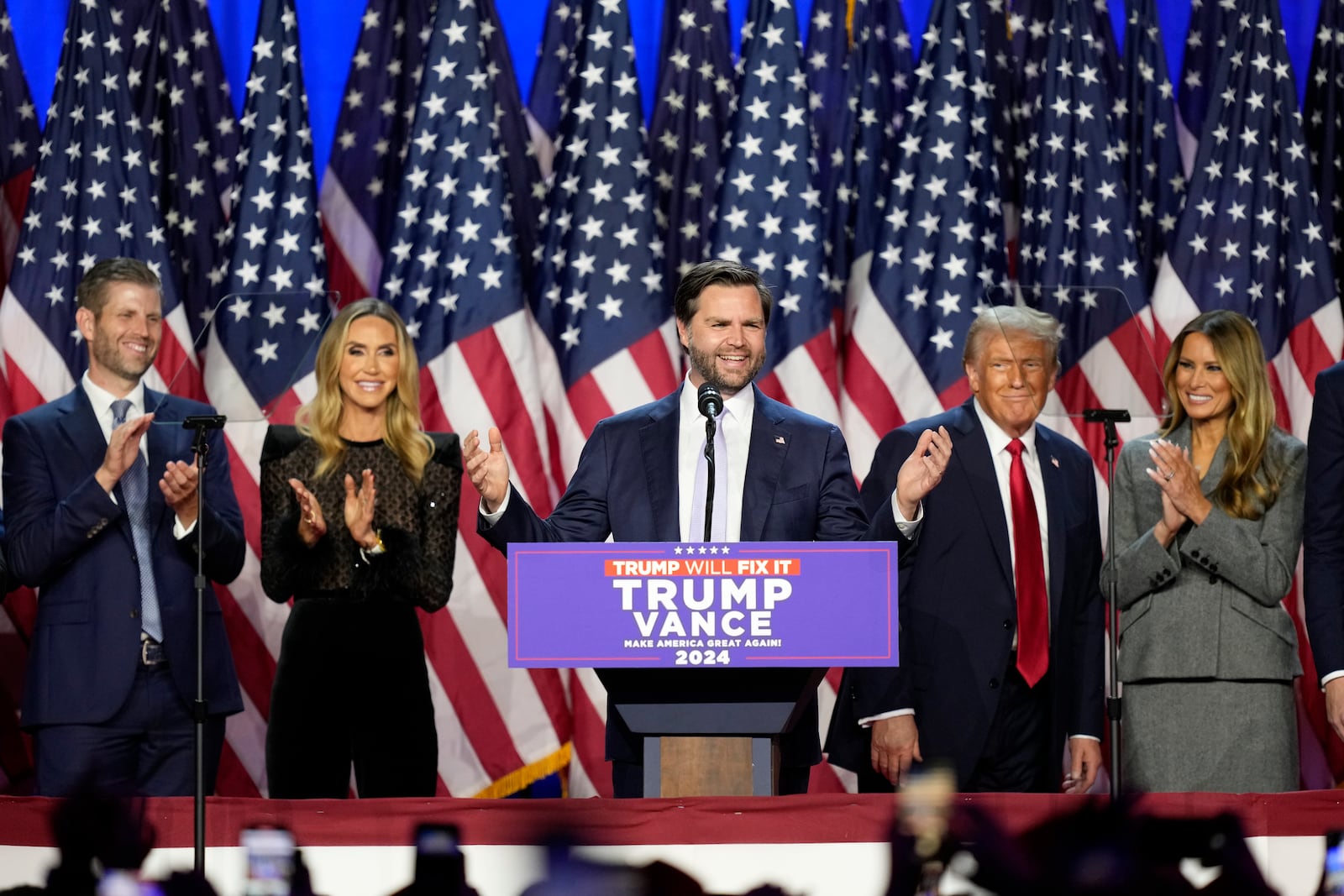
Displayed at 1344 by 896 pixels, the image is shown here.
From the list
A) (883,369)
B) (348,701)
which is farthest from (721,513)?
(883,369)

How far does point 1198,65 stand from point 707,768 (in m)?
3.82

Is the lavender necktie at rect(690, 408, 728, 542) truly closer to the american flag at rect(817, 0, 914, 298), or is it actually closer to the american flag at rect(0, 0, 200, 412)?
the american flag at rect(817, 0, 914, 298)

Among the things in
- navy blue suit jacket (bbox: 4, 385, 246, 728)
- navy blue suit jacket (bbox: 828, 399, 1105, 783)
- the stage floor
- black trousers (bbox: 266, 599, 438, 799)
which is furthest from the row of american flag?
the stage floor

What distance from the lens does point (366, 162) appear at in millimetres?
5238

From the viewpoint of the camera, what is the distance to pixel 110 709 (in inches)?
150

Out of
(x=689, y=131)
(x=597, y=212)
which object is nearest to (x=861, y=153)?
(x=689, y=131)

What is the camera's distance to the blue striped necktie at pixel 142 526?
3.91 meters

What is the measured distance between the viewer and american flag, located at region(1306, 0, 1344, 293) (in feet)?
17.4

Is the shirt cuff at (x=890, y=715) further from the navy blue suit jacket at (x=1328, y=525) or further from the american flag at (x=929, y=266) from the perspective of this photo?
the american flag at (x=929, y=266)

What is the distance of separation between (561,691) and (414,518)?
1269 mm

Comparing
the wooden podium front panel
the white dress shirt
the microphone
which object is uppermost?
the white dress shirt

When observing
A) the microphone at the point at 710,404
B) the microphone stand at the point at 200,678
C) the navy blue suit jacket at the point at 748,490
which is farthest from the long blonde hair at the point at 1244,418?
the microphone stand at the point at 200,678

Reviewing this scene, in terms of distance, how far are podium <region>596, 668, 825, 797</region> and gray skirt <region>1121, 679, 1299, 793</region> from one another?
132cm

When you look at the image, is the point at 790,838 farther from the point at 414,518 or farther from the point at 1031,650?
the point at 414,518
